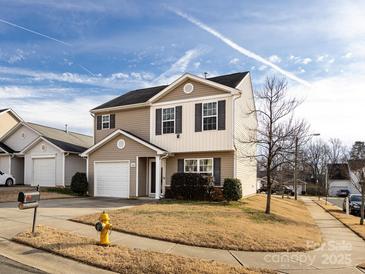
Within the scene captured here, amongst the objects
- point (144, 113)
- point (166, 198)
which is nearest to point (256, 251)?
point (166, 198)

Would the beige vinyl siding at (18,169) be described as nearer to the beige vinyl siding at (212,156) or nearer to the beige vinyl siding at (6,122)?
the beige vinyl siding at (6,122)

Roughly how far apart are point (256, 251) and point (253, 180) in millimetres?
17744

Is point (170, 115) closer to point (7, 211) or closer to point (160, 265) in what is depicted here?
point (7, 211)

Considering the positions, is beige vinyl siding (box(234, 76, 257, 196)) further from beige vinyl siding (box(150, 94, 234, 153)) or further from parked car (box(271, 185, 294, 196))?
parked car (box(271, 185, 294, 196))

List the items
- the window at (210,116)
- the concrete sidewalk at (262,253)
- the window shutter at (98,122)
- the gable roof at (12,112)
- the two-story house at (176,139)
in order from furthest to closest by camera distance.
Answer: the gable roof at (12,112)
the window shutter at (98,122)
the window at (210,116)
the two-story house at (176,139)
the concrete sidewalk at (262,253)

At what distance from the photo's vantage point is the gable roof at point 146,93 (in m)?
20.8

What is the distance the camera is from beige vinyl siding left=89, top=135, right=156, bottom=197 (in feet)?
66.3

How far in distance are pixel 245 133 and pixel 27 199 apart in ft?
50.5

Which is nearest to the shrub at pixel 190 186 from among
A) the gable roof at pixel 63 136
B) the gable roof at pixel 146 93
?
the gable roof at pixel 146 93

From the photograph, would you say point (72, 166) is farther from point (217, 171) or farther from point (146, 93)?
point (217, 171)

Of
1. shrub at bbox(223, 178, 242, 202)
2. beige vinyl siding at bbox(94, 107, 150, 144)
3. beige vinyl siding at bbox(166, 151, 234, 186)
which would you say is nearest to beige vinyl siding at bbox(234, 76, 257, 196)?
beige vinyl siding at bbox(166, 151, 234, 186)

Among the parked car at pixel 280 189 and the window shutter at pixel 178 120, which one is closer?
the window shutter at pixel 178 120

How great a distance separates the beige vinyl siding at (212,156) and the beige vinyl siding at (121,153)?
1.55 metres

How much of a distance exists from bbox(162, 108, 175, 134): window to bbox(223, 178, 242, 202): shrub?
4.96 metres
